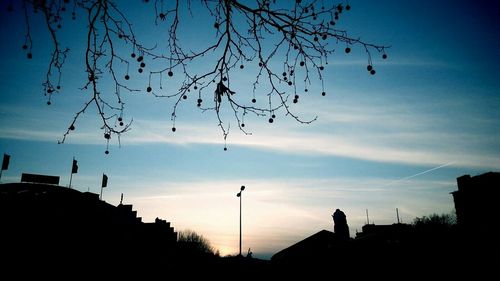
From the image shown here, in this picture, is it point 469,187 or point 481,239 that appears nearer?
point 481,239

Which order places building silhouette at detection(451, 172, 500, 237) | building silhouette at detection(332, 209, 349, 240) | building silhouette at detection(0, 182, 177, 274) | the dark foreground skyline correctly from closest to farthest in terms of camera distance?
the dark foreground skyline → building silhouette at detection(0, 182, 177, 274) → building silhouette at detection(332, 209, 349, 240) → building silhouette at detection(451, 172, 500, 237)

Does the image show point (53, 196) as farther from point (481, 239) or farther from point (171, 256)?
point (481, 239)

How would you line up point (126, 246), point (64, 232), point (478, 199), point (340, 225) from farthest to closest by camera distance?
point (478, 199) < point (340, 225) < point (126, 246) < point (64, 232)

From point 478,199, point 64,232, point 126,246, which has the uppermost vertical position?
point 478,199

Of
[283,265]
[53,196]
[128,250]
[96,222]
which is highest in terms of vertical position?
[53,196]

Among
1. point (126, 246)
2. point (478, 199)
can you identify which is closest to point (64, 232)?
point (126, 246)

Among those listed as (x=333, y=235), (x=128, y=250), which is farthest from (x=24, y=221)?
(x=333, y=235)

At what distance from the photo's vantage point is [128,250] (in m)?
21.0

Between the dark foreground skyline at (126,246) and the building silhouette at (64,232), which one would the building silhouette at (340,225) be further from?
the building silhouette at (64,232)

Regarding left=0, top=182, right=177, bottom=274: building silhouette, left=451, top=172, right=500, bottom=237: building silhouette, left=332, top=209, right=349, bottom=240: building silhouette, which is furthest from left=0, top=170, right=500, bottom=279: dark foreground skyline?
left=451, top=172, right=500, bottom=237: building silhouette

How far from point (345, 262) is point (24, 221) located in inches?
747

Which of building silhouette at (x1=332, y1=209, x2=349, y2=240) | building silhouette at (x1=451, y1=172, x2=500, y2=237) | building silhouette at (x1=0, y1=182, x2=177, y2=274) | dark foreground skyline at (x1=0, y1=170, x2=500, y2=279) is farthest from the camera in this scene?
building silhouette at (x1=451, y1=172, x2=500, y2=237)

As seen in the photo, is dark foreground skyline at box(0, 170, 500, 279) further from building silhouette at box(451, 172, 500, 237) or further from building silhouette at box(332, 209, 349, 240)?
building silhouette at box(451, 172, 500, 237)

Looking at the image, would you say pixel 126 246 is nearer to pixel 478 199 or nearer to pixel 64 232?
pixel 64 232
